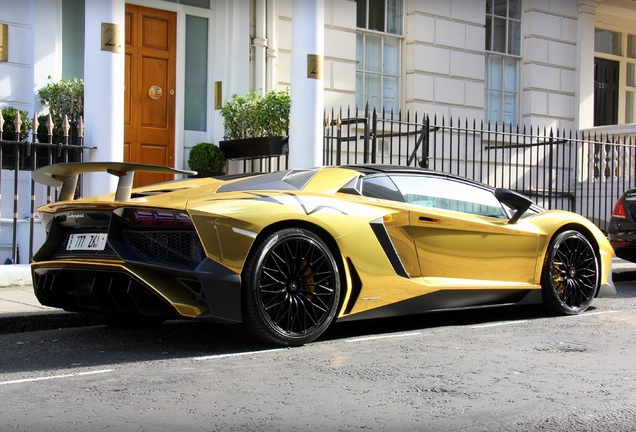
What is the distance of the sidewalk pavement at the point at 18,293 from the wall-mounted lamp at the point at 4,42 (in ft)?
11.3

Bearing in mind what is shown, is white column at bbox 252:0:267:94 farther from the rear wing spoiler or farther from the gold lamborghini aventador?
the rear wing spoiler

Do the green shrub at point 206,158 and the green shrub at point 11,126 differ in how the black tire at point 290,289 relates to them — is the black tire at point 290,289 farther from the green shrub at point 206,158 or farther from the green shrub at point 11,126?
the green shrub at point 206,158

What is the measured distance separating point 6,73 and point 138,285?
267 inches

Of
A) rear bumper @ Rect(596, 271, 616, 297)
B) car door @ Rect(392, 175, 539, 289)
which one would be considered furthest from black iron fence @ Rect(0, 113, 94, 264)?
rear bumper @ Rect(596, 271, 616, 297)

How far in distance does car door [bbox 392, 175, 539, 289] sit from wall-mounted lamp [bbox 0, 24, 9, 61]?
6.59 meters

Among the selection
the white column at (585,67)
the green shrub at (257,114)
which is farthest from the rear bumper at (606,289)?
the white column at (585,67)

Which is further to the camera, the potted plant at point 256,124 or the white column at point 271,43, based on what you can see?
the white column at point 271,43

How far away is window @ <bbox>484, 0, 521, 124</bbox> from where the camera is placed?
682 inches

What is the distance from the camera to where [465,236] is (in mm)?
7023

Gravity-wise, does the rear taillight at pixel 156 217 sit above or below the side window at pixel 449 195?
below

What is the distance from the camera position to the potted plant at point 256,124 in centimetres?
1225

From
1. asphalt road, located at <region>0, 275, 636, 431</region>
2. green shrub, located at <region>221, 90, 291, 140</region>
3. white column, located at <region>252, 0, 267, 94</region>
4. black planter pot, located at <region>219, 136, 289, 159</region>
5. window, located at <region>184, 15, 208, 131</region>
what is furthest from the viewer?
white column, located at <region>252, 0, 267, 94</region>

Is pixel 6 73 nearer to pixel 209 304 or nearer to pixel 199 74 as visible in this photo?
pixel 199 74

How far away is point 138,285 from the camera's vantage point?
5.65 metres
